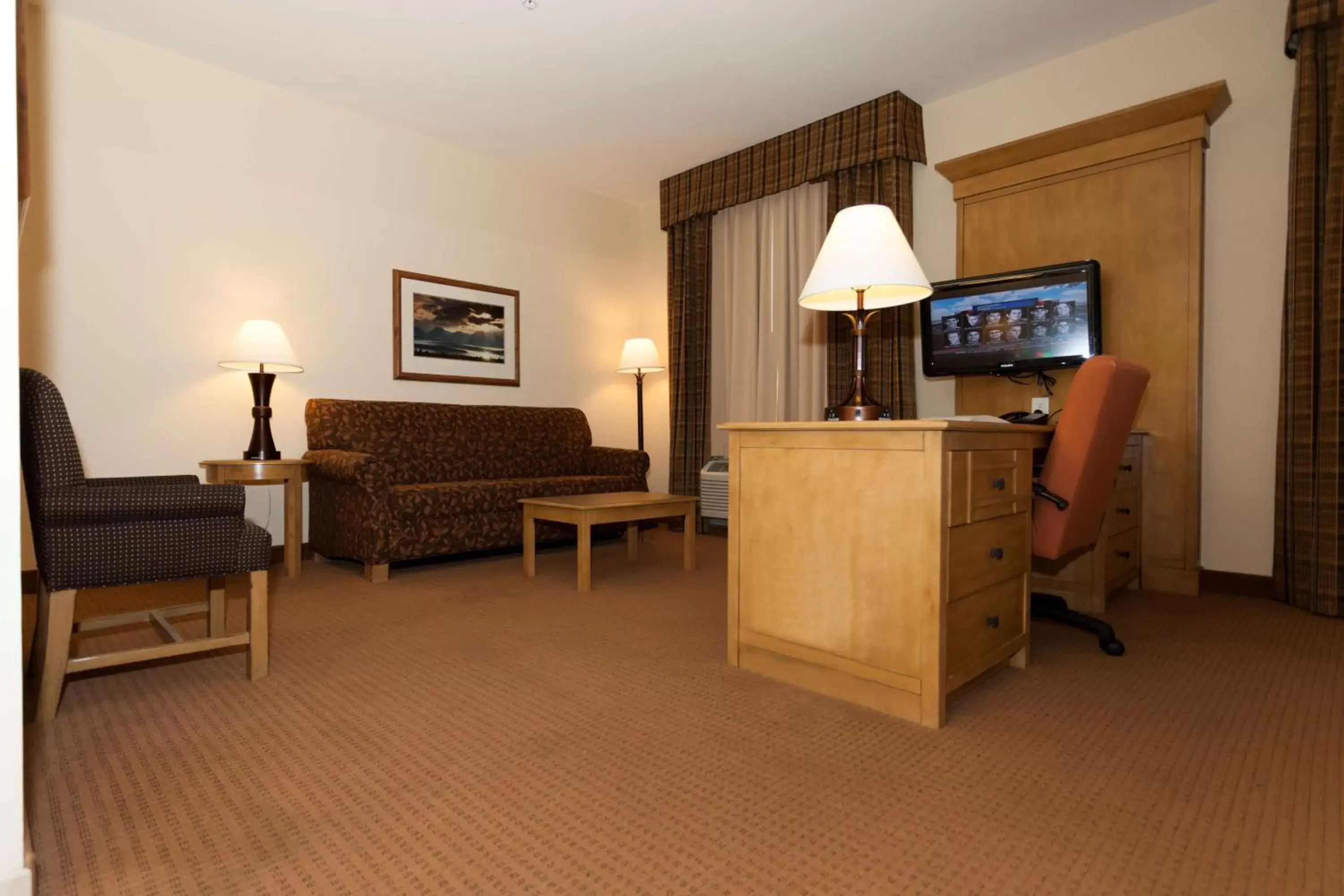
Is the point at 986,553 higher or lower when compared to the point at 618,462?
lower

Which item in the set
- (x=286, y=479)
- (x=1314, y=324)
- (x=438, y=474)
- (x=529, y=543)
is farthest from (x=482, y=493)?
(x=1314, y=324)

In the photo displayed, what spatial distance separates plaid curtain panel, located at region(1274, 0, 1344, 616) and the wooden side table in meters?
4.41

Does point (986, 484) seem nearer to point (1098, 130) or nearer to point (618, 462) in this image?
point (1098, 130)

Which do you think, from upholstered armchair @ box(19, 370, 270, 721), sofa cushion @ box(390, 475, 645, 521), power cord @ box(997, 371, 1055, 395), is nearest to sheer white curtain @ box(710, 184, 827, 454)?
sofa cushion @ box(390, 475, 645, 521)

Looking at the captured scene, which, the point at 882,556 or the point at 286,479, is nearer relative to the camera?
the point at 882,556

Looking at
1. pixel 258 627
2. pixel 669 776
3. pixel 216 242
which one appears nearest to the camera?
pixel 669 776

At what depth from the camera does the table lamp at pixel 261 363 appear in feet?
11.2

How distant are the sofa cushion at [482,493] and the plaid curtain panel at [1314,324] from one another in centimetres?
328

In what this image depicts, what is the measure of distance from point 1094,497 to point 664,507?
6.26 feet

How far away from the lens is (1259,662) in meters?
2.17

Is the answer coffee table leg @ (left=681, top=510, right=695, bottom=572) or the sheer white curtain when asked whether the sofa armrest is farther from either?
coffee table leg @ (left=681, top=510, right=695, bottom=572)

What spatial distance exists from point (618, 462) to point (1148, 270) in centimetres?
310

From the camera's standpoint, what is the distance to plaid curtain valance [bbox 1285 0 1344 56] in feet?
8.75

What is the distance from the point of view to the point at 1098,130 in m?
3.27
